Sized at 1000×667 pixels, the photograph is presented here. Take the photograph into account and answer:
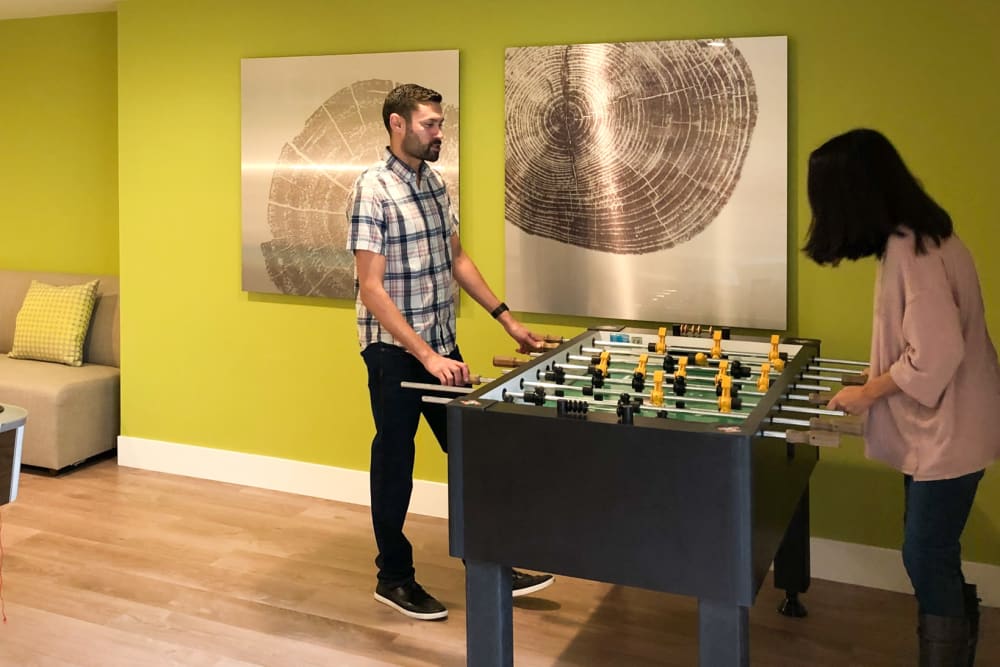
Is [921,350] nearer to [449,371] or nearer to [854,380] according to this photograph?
[854,380]

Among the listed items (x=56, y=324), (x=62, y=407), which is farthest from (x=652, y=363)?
(x=56, y=324)

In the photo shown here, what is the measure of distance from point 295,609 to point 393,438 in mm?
653

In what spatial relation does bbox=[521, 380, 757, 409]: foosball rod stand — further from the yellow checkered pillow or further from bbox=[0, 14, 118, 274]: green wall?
bbox=[0, 14, 118, 274]: green wall

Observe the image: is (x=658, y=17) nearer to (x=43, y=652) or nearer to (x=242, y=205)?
(x=242, y=205)

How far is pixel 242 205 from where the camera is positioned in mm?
4598

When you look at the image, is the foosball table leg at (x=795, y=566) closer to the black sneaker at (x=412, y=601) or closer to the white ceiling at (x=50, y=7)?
the black sneaker at (x=412, y=601)

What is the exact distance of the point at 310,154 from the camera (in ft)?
14.5

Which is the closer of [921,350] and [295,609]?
[921,350]

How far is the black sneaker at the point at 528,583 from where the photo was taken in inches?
138

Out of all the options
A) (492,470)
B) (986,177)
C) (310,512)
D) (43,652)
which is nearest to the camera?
(492,470)

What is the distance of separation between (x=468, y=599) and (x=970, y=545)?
1945 mm

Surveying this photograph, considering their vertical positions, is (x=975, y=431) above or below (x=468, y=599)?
above

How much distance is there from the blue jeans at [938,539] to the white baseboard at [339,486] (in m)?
1.11

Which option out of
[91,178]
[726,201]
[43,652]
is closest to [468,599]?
[43,652]
